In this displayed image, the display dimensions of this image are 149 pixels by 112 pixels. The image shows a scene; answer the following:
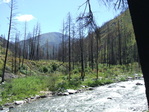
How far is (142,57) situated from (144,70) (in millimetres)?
171

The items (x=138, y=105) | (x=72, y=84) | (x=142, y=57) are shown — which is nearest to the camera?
(x=142, y=57)

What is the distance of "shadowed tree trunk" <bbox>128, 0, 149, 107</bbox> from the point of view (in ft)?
7.09

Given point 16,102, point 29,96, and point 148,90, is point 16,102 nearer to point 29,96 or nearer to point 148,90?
point 29,96

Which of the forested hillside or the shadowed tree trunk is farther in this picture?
A: the forested hillside

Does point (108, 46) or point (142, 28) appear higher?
point (108, 46)

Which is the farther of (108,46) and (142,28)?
(108,46)

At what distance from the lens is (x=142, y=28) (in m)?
2.21

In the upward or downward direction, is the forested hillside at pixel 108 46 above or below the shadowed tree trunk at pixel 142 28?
above

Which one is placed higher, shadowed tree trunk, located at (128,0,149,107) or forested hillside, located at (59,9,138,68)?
forested hillside, located at (59,9,138,68)

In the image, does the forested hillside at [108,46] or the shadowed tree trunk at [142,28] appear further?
the forested hillside at [108,46]

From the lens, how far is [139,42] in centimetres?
227

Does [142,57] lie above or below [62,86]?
above

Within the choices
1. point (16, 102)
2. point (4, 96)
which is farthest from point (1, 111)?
point (4, 96)

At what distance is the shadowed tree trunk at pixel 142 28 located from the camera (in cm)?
216
